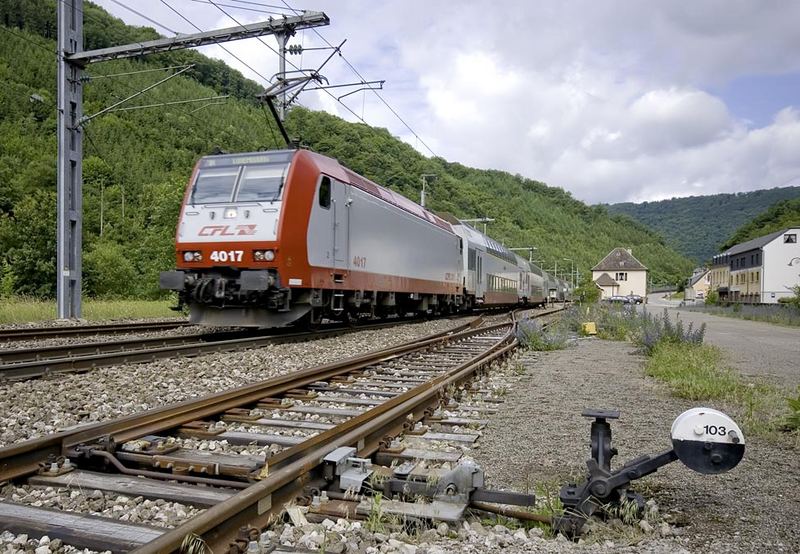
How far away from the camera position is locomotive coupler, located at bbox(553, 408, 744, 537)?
9.77ft

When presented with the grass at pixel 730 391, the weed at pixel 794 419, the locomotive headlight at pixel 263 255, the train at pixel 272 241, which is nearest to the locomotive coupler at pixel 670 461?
the grass at pixel 730 391

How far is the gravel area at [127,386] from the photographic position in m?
5.20

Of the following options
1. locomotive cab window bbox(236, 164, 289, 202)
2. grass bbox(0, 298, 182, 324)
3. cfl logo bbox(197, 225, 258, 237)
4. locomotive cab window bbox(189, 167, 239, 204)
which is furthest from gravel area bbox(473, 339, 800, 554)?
grass bbox(0, 298, 182, 324)

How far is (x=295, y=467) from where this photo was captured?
3365 millimetres

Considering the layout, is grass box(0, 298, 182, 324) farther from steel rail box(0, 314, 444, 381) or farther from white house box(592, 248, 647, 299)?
white house box(592, 248, 647, 299)

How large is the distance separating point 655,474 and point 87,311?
18.0 metres

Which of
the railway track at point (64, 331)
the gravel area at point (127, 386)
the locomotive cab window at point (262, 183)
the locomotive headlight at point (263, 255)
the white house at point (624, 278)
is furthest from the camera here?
the white house at point (624, 278)

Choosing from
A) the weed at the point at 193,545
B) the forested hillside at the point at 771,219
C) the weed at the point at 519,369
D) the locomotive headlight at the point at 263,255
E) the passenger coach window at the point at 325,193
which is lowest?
the weed at the point at 519,369

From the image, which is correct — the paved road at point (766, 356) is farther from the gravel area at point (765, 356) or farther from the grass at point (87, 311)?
the grass at point (87, 311)

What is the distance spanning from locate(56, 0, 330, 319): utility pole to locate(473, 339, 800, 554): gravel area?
37.9 feet

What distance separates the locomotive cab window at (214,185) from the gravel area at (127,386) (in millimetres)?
3198

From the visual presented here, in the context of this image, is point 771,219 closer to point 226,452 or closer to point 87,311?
point 87,311

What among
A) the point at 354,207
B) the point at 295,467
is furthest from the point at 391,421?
the point at 354,207

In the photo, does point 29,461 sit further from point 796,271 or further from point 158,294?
point 796,271
